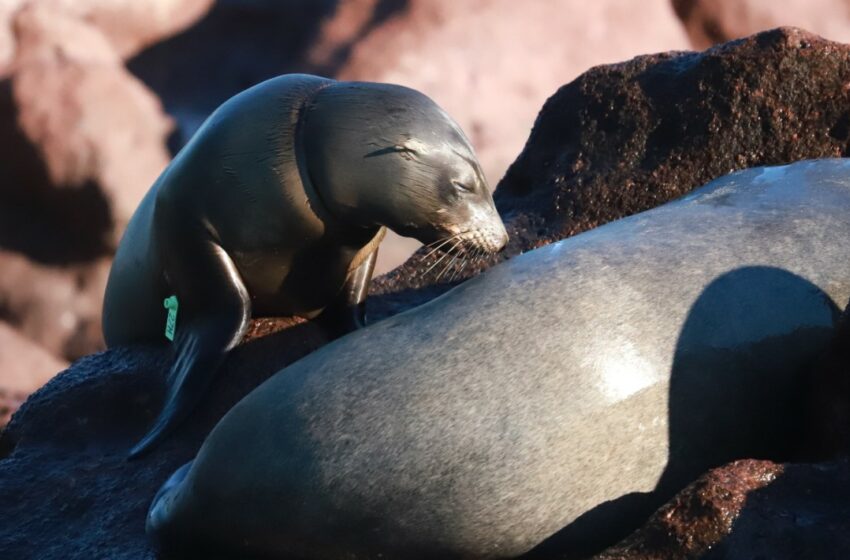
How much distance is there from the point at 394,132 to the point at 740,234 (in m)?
1.36

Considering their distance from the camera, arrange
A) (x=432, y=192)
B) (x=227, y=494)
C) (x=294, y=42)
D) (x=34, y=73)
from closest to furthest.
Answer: (x=227, y=494), (x=432, y=192), (x=34, y=73), (x=294, y=42)

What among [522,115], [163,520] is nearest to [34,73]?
A: [522,115]

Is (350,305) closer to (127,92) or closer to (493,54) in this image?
(493,54)

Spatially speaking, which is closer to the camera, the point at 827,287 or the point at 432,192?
the point at 827,287

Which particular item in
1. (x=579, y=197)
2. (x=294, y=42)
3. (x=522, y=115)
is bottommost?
(x=522, y=115)

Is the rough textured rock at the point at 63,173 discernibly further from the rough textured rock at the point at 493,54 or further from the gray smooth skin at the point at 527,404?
the gray smooth skin at the point at 527,404

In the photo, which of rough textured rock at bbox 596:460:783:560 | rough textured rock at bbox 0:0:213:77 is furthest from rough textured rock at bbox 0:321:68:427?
rough textured rock at bbox 596:460:783:560

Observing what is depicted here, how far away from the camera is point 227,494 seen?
3.01 meters

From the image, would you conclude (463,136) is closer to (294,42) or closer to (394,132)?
(394,132)

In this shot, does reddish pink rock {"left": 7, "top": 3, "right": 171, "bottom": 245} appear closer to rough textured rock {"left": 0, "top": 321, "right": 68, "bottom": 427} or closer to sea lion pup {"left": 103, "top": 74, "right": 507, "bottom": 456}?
rough textured rock {"left": 0, "top": 321, "right": 68, "bottom": 427}

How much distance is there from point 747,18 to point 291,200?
35.9 feet

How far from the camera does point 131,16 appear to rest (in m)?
13.5

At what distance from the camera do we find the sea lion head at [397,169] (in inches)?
163

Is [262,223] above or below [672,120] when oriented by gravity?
above
